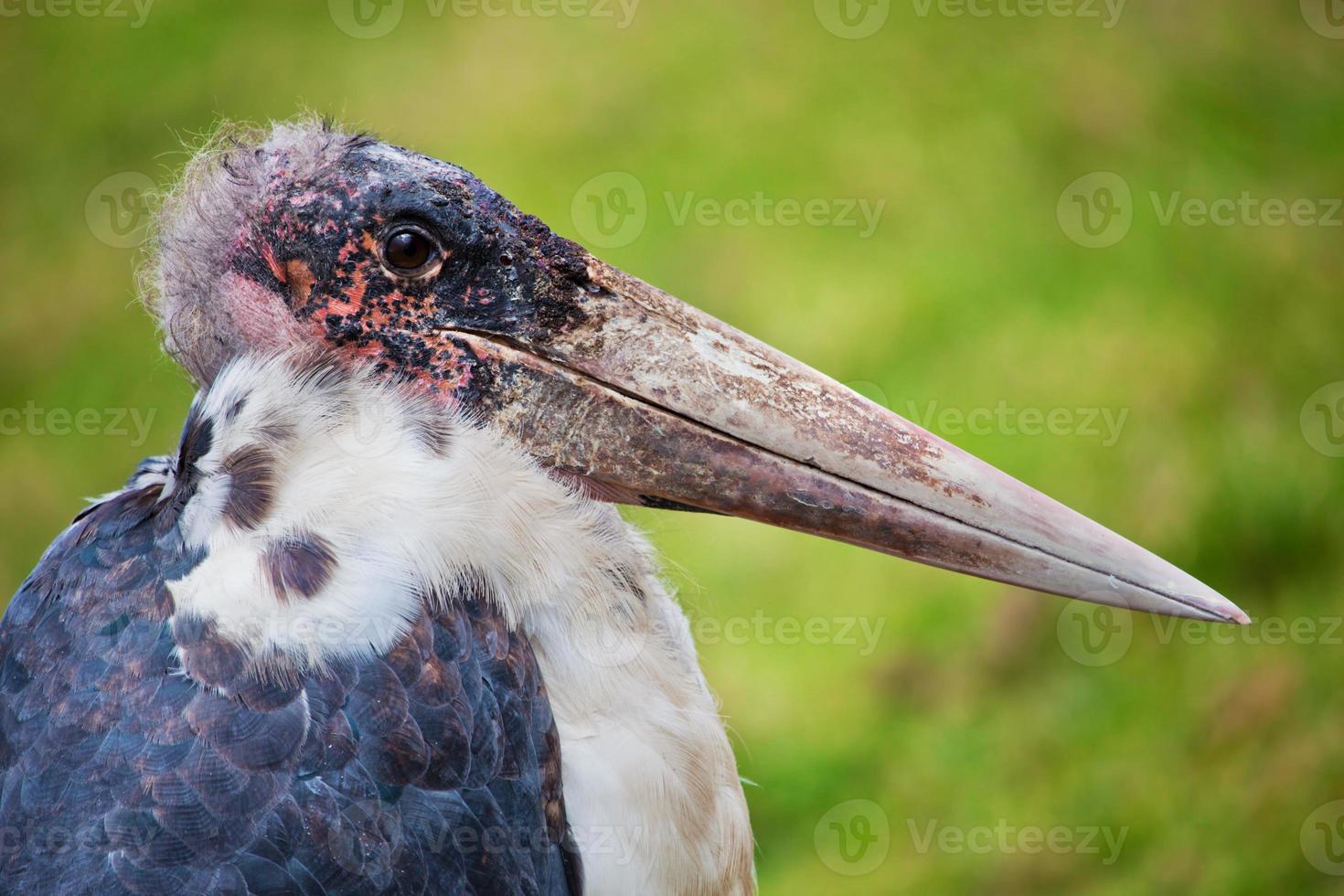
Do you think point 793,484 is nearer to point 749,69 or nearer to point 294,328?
point 294,328

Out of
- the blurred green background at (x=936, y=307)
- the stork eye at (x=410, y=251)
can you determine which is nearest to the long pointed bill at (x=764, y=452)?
the stork eye at (x=410, y=251)

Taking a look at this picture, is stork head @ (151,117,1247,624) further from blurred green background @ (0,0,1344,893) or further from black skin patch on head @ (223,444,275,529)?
blurred green background @ (0,0,1344,893)

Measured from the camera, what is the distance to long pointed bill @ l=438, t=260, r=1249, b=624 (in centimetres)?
191

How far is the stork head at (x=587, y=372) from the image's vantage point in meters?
1.92

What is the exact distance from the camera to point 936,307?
516cm

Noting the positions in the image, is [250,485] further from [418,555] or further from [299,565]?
[418,555]

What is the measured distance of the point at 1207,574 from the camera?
4.22 meters

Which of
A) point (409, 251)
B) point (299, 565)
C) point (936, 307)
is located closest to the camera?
point (299, 565)

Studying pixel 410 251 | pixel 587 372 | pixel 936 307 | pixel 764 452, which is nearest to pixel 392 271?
pixel 410 251

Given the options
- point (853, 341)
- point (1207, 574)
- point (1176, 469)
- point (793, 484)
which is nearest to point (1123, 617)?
point (1207, 574)

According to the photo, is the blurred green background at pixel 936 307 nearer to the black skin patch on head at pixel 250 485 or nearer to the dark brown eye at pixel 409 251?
the dark brown eye at pixel 409 251

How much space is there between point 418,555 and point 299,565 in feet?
0.54

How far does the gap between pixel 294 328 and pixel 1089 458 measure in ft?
11.1

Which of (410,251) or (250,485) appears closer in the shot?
(250,485)
